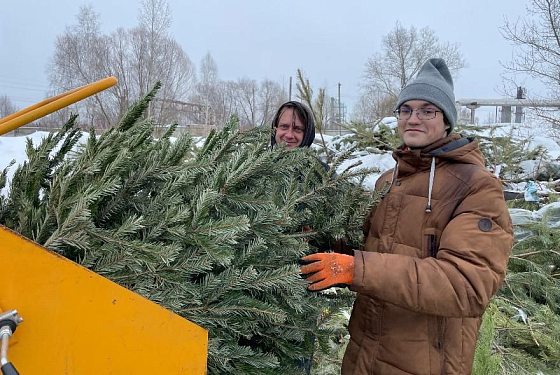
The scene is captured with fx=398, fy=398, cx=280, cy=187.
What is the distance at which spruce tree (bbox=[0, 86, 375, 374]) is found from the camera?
1.08m

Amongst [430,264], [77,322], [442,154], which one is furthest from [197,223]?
[442,154]

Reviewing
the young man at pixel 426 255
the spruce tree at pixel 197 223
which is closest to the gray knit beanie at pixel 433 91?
the young man at pixel 426 255

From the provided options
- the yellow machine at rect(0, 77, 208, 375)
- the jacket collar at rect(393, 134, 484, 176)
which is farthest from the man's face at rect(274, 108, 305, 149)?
the yellow machine at rect(0, 77, 208, 375)

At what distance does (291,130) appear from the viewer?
277 centimetres

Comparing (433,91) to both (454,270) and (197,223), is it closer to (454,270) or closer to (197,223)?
(454,270)

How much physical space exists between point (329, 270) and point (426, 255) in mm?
375

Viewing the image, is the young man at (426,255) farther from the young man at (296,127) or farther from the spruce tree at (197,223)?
the young man at (296,127)

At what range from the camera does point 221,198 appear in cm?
132

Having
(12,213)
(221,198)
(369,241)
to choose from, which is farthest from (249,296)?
(12,213)

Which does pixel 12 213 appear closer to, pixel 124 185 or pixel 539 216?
pixel 124 185

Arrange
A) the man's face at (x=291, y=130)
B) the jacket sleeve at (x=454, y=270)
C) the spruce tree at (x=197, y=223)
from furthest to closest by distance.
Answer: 1. the man's face at (x=291, y=130)
2. the jacket sleeve at (x=454, y=270)
3. the spruce tree at (x=197, y=223)

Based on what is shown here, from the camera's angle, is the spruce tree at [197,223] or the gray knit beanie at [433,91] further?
the gray knit beanie at [433,91]

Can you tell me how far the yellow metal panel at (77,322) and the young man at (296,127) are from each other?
193cm

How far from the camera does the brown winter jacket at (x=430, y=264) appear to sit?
126 cm
